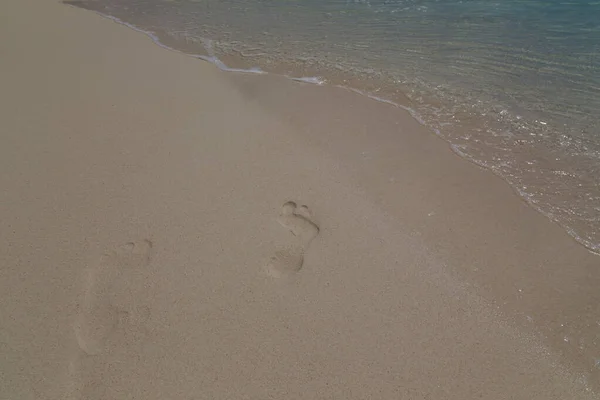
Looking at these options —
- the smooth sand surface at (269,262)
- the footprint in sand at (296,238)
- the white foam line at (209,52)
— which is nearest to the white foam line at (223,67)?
the white foam line at (209,52)

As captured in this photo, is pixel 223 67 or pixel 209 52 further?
pixel 209 52

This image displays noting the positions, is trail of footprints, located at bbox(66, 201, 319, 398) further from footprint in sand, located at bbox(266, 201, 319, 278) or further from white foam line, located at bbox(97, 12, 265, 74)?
white foam line, located at bbox(97, 12, 265, 74)

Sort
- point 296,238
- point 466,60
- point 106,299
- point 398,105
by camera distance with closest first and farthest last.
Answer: point 106,299 → point 296,238 → point 398,105 → point 466,60

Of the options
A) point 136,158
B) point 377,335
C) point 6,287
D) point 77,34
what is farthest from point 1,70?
point 377,335

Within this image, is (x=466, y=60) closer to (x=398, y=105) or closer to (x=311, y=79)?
(x=398, y=105)

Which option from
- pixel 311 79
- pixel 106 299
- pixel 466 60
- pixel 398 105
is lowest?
pixel 106 299

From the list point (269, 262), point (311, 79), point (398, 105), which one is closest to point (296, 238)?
point (269, 262)
